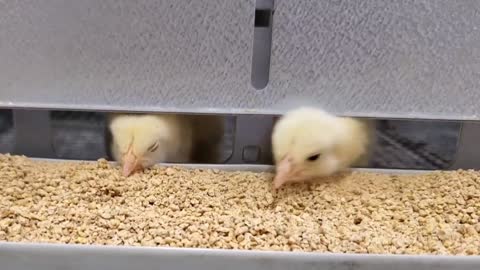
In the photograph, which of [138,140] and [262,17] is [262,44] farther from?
[138,140]

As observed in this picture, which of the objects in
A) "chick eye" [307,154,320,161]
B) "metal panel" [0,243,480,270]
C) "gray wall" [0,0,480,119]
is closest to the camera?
"metal panel" [0,243,480,270]

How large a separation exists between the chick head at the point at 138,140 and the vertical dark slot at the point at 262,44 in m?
0.34

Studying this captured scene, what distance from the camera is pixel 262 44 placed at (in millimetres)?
1239

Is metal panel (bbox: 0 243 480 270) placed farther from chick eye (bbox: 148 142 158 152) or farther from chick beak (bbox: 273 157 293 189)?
chick eye (bbox: 148 142 158 152)

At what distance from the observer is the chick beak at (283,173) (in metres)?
1.26

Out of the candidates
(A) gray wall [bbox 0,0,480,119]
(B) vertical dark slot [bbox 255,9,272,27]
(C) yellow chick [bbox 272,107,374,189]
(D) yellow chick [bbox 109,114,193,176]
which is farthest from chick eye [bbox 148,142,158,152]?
(B) vertical dark slot [bbox 255,9,272,27]

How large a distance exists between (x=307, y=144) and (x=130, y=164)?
0.44m

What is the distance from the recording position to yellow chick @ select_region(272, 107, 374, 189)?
1285 millimetres

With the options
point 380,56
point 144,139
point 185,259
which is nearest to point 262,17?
point 380,56

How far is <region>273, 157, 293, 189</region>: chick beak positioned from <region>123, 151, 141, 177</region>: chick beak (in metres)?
0.35

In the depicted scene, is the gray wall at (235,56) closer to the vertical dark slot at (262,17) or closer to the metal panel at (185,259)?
the vertical dark slot at (262,17)

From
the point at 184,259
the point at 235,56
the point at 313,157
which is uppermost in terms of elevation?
the point at 235,56

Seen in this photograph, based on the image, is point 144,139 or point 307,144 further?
point 144,139

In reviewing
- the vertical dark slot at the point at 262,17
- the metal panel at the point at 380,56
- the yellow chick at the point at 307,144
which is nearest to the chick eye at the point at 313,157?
the yellow chick at the point at 307,144
